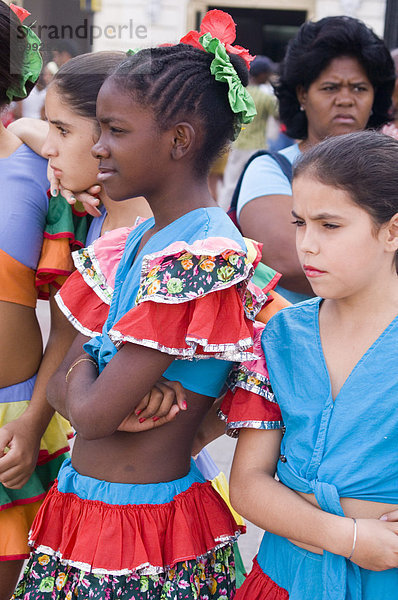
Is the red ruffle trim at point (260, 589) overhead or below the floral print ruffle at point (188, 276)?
below

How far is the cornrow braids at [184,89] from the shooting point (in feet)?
5.67

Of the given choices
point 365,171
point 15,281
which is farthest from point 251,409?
point 15,281

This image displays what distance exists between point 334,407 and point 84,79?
3.59ft

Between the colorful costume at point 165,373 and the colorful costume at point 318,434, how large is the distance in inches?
3.7

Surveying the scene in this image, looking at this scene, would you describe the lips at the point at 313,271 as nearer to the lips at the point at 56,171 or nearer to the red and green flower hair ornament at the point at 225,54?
the red and green flower hair ornament at the point at 225,54

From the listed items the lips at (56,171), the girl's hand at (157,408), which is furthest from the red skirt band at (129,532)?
the lips at (56,171)

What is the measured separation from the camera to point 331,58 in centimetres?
286

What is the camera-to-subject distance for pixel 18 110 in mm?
10203

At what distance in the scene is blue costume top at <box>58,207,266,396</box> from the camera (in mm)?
1621

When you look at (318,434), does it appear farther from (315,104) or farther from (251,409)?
(315,104)

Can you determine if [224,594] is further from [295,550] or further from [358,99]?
[358,99]

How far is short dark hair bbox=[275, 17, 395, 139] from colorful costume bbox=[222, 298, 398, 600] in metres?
1.35

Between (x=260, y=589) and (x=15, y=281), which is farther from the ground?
(x=15, y=281)

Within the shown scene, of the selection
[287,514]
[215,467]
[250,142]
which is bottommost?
[250,142]
